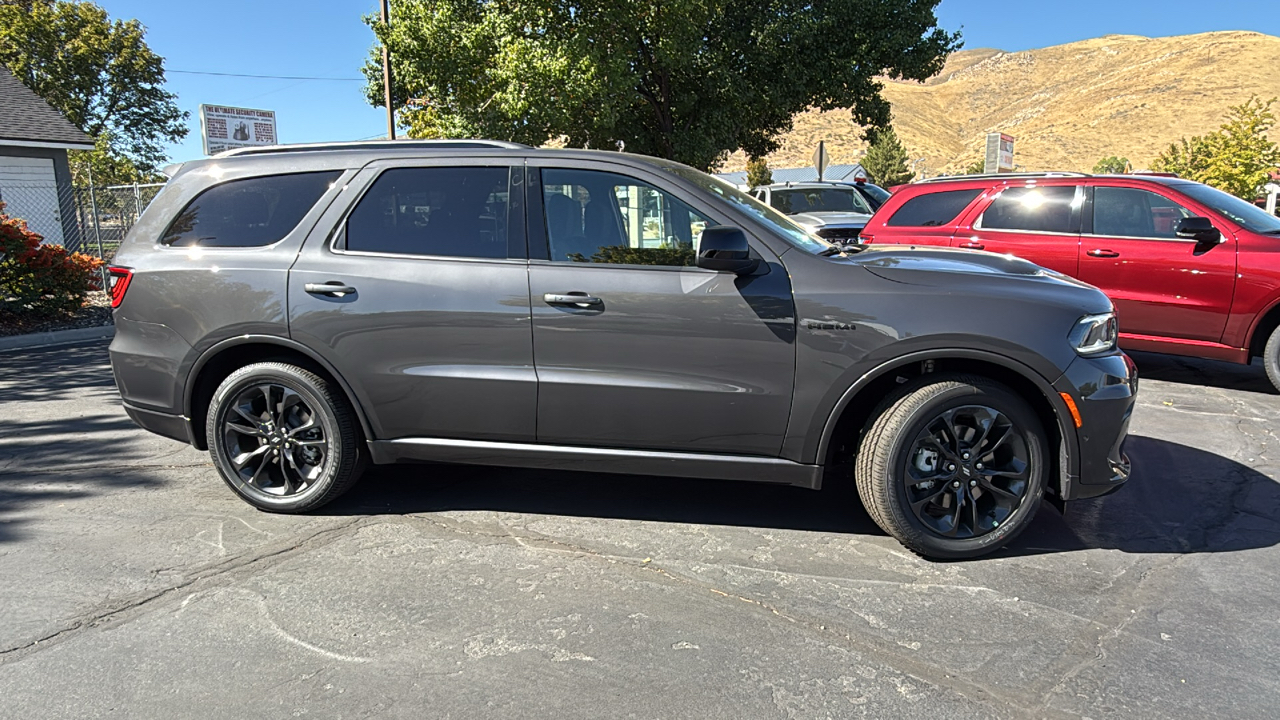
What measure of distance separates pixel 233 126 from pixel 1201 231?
91.6ft

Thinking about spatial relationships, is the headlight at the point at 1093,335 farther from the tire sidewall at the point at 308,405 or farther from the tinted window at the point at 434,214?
the tire sidewall at the point at 308,405

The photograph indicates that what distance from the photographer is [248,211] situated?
4.18 meters

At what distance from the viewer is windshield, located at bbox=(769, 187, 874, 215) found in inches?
568

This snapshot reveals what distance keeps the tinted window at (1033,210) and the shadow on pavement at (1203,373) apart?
1.60 m

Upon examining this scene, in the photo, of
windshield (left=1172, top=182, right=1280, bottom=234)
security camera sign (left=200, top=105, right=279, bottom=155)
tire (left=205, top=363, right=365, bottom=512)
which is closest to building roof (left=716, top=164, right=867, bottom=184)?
security camera sign (left=200, top=105, right=279, bottom=155)

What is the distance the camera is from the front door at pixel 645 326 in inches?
141

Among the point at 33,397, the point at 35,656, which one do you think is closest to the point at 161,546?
the point at 35,656

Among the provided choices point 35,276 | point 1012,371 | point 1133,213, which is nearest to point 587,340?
point 1012,371

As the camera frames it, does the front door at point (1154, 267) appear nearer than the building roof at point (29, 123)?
Yes

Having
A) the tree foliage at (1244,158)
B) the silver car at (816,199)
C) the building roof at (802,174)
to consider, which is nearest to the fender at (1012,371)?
the silver car at (816,199)

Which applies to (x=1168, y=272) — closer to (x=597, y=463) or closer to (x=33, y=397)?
(x=597, y=463)

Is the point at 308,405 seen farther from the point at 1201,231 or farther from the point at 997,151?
the point at 997,151

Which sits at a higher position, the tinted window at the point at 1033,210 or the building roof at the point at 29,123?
the building roof at the point at 29,123

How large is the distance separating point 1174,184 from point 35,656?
8404 millimetres
